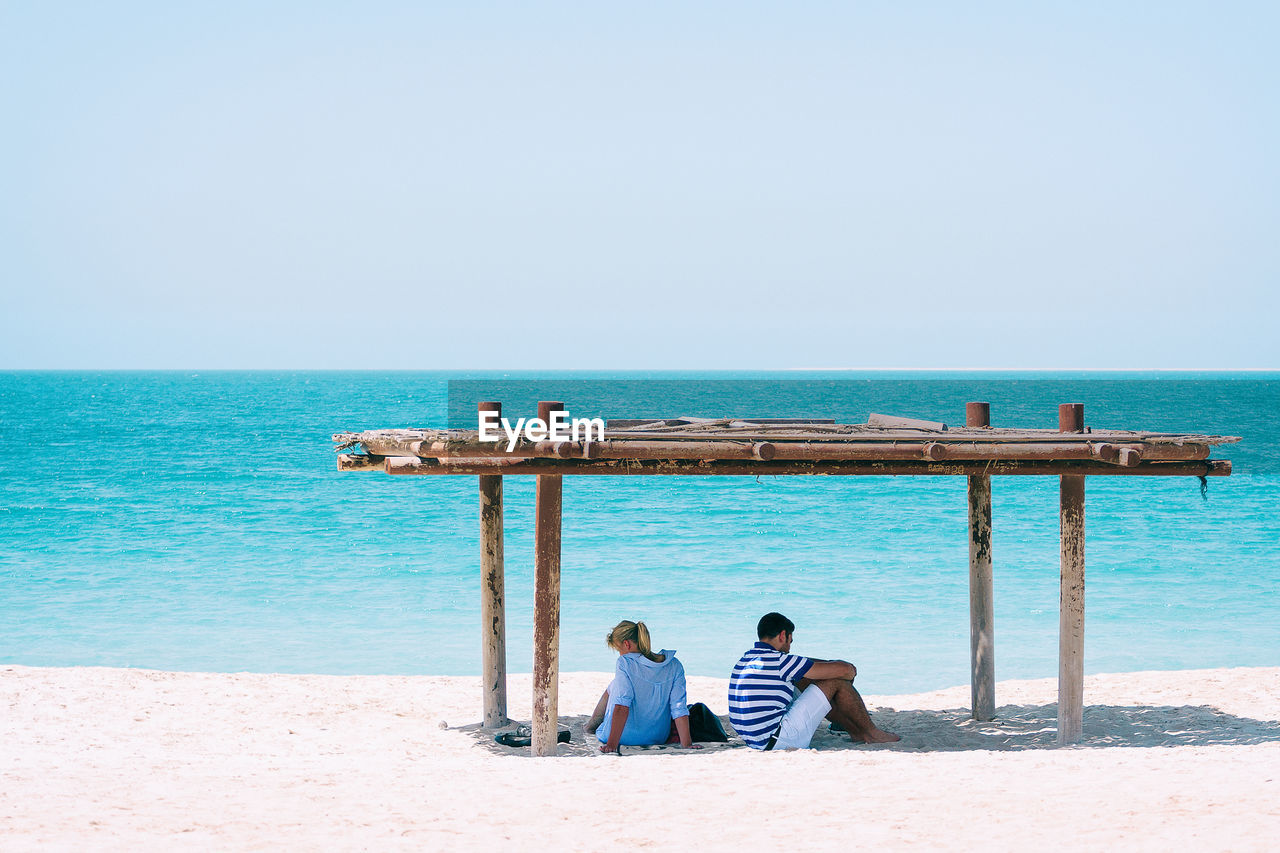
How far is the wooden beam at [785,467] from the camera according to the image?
688 cm

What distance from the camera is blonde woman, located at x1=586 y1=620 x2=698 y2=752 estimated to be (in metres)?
7.28

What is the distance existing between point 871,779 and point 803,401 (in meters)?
90.7

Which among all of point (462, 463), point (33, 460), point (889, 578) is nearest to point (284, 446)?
point (33, 460)

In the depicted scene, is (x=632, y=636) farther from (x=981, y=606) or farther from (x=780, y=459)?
(x=981, y=606)

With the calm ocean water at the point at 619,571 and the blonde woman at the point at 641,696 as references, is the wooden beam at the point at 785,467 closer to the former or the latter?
the blonde woman at the point at 641,696

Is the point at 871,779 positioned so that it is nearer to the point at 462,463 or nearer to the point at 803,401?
the point at 462,463

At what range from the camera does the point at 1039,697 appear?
31.4 feet

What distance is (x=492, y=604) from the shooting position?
8.55 metres

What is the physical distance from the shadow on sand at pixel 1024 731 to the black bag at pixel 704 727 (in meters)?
0.08

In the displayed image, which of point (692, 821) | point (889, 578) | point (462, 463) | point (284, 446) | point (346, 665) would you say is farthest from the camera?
point (284, 446)

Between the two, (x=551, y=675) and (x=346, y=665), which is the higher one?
(x=551, y=675)

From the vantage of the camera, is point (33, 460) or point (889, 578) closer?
point (889, 578)

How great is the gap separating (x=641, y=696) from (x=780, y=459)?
72.2 inches

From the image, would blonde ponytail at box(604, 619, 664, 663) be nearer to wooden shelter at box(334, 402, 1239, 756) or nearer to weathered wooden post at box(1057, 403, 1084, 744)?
wooden shelter at box(334, 402, 1239, 756)
